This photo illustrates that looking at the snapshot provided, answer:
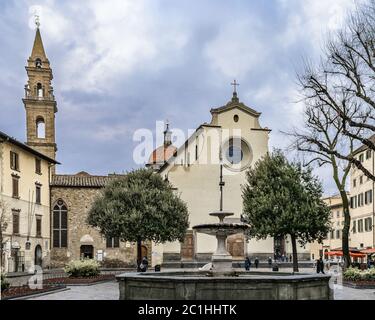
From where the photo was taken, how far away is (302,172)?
3928 centimetres

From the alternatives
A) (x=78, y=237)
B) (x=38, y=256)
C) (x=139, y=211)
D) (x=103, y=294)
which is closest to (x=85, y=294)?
(x=103, y=294)

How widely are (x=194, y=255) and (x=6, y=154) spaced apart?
20.8m

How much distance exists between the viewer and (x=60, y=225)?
54906 mm

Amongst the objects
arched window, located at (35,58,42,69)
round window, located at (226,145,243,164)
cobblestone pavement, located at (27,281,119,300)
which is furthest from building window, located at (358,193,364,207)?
arched window, located at (35,58,42,69)

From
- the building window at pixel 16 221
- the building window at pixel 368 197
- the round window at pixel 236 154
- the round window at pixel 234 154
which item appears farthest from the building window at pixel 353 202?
the building window at pixel 16 221

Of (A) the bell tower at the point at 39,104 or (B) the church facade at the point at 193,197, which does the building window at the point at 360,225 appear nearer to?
(B) the church facade at the point at 193,197

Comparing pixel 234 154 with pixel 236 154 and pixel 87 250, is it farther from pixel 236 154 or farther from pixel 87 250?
pixel 87 250


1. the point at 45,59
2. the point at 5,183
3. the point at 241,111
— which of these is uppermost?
the point at 45,59

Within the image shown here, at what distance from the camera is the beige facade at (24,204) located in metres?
42.8

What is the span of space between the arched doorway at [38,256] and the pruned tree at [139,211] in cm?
1345

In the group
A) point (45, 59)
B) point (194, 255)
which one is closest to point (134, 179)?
point (194, 255)

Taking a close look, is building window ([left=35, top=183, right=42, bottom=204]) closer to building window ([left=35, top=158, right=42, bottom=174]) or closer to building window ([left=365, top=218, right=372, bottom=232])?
building window ([left=35, top=158, right=42, bottom=174])

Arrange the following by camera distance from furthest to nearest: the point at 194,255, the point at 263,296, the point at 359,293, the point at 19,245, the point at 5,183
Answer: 1. the point at 194,255
2. the point at 19,245
3. the point at 5,183
4. the point at 359,293
5. the point at 263,296
